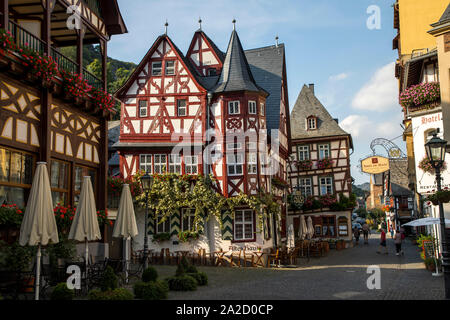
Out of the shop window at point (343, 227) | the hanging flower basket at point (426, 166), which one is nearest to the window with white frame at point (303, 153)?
the shop window at point (343, 227)

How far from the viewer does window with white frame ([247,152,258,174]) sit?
24.1 m

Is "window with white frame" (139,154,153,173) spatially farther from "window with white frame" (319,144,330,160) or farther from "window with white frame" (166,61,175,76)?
"window with white frame" (319,144,330,160)

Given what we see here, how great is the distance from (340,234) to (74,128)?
85.3 feet

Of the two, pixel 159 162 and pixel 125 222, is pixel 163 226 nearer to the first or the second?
pixel 159 162

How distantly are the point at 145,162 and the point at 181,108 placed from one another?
3.63 metres

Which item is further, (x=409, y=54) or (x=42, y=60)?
(x=409, y=54)

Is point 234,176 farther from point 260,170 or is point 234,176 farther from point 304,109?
point 304,109

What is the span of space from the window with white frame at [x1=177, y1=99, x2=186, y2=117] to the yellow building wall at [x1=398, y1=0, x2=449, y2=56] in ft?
42.3

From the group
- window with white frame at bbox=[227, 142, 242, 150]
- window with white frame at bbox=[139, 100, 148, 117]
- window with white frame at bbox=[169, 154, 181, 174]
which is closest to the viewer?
window with white frame at bbox=[227, 142, 242, 150]

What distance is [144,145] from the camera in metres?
25.1

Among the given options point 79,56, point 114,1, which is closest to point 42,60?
point 79,56

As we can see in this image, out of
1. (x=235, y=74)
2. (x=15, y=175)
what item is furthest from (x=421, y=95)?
(x=15, y=175)

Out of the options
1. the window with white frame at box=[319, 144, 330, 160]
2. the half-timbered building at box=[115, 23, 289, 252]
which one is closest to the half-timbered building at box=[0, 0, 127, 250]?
the half-timbered building at box=[115, 23, 289, 252]

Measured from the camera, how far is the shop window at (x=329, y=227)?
35.8m
